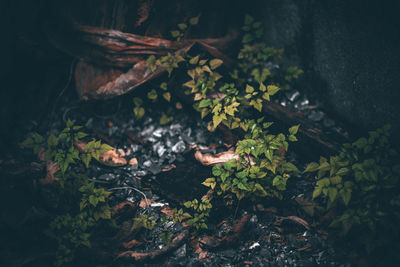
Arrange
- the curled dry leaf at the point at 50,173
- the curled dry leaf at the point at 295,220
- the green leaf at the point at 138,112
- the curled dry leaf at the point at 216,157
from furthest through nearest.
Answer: the green leaf at the point at 138,112 < the curled dry leaf at the point at 50,173 < the curled dry leaf at the point at 216,157 < the curled dry leaf at the point at 295,220

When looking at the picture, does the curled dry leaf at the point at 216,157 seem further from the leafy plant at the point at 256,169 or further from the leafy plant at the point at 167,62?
the leafy plant at the point at 167,62

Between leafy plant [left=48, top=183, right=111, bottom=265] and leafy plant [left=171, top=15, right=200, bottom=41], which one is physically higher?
leafy plant [left=171, top=15, right=200, bottom=41]

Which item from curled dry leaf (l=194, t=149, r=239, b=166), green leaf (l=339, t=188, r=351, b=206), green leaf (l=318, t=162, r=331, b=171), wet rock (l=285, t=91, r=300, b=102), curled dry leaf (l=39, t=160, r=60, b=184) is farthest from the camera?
wet rock (l=285, t=91, r=300, b=102)

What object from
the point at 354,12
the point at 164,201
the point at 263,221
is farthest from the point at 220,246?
the point at 354,12

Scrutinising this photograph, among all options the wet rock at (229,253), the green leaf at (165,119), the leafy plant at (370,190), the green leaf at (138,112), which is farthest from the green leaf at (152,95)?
the leafy plant at (370,190)

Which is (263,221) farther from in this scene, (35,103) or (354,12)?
(35,103)

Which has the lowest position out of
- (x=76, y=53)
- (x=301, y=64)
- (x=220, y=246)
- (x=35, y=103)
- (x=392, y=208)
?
(x=220, y=246)

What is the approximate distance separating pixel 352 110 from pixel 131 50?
2.51 meters

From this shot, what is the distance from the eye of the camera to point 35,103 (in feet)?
11.5

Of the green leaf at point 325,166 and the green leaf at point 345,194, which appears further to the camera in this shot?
the green leaf at point 325,166

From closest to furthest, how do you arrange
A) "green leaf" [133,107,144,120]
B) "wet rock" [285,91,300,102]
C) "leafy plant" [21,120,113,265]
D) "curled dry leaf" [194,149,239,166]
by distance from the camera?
"leafy plant" [21,120,113,265], "curled dry leaf" [194,149,239,166], "green leaf" [133,107,144,120], "wet rock" [285,91,300,102]

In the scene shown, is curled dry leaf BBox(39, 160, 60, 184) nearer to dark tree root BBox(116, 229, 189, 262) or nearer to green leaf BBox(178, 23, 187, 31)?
dark tree root BBox(116, 229, 189, 262)

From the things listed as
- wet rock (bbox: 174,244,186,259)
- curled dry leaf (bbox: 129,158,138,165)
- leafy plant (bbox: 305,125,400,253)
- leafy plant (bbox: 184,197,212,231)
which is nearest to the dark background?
leafy plant (bbox: 305,125,400,253)

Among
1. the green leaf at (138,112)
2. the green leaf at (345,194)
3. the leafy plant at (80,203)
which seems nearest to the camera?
the green leaf at (345,194)
